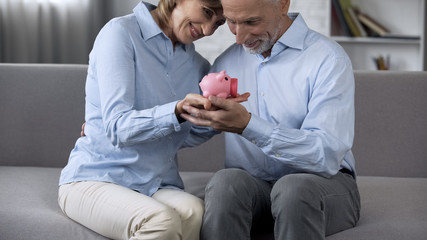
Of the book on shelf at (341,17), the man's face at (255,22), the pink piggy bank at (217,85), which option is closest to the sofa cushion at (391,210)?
the pink piggy bank at (217,85)

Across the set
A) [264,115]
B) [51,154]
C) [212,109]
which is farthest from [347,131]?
[51,154]

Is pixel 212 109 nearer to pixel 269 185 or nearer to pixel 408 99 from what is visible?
pixel 269 185

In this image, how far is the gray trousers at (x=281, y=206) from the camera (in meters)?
1.30

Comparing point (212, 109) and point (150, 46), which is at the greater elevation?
point (150, 46)

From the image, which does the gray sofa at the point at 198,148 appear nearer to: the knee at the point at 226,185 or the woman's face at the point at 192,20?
the knee at the point at 226,185

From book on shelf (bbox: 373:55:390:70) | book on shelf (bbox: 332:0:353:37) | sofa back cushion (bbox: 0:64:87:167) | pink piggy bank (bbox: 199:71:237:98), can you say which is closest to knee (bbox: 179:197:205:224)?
pink piggy bank (bbox: 199:71:237:98)

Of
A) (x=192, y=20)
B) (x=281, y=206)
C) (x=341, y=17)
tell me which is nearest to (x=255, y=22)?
(x=192, y=20)

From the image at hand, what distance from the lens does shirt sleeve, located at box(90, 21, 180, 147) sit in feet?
4.66

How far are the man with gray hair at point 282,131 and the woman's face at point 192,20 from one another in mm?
48

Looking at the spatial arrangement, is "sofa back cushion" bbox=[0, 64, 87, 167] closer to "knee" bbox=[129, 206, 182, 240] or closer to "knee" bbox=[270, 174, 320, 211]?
"knee" bbox=[129, 206, 182, 240]

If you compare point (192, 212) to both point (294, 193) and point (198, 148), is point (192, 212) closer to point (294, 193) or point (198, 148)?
point (294, 193)

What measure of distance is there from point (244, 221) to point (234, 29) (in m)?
0.52

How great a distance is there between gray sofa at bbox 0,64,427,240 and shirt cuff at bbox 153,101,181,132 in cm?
41

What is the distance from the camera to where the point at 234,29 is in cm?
157
